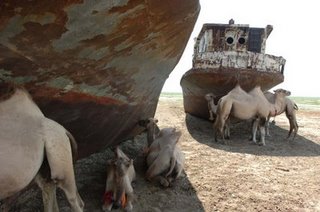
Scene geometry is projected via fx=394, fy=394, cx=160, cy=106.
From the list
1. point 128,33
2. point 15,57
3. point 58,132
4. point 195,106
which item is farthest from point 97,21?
point 195,106

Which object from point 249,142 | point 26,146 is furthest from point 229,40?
point 26,146

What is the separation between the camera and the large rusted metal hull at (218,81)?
38.0 feet

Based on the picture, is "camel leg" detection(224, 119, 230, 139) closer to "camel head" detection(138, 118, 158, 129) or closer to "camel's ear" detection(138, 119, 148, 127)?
"camel head" detection(138, 118, 158, 129)

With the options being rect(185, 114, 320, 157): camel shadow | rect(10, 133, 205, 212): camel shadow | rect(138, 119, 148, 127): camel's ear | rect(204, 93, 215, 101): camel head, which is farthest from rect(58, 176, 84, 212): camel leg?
rect(204, 93, 215, 101): camel head

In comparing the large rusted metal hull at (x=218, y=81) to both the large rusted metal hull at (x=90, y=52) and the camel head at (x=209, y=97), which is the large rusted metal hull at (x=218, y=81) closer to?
the camel head at (x=209, y=97)

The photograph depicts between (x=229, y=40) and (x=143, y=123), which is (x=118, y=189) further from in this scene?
(x=229, y=40)

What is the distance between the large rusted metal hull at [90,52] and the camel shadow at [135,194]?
607 mm

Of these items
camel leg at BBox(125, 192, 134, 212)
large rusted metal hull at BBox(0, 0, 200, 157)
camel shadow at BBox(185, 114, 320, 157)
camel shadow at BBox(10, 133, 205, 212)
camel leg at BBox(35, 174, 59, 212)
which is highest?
large rusted metal hull at BBox(0, 0, 200, 157)

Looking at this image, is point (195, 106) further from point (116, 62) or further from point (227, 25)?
point (116, 62)

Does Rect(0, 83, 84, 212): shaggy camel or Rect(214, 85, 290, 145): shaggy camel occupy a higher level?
Rect(0, 83, 84, 212): shaggy camel

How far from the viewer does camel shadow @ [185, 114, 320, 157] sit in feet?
31.1

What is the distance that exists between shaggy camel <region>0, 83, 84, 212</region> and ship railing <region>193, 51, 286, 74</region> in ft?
27.5

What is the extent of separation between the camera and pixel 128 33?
4.34 metres

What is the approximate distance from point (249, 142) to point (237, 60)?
256 centimetres
